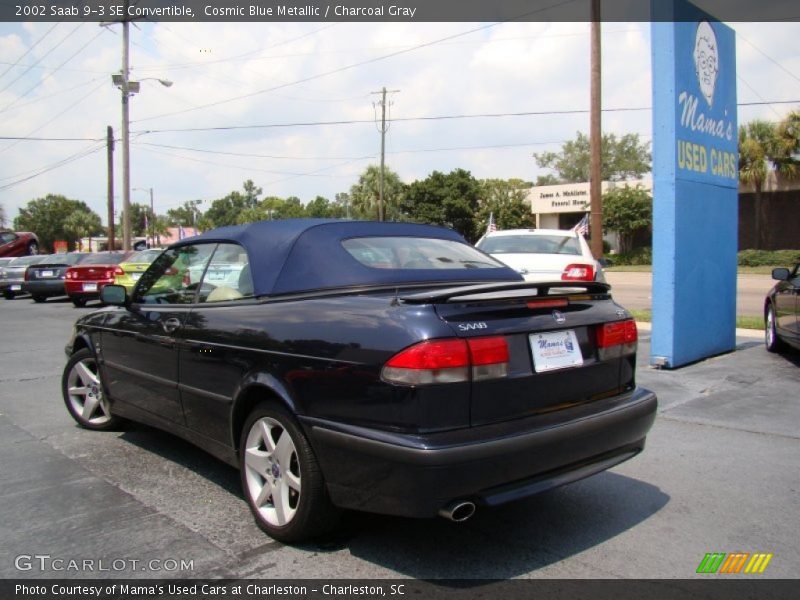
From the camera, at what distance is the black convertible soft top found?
11.6ft

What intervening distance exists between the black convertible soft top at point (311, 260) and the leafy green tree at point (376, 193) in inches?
1992

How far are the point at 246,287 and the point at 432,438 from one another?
1.59m

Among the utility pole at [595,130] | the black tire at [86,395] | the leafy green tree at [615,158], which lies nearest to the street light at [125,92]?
the utility pole at [595,130]

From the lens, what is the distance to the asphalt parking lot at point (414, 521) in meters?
3.02

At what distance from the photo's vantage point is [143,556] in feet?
10.2

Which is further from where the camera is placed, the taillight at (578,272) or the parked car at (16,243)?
the parked car at (16,243)

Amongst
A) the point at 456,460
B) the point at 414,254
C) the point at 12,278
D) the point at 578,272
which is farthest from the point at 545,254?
the point at 12,278

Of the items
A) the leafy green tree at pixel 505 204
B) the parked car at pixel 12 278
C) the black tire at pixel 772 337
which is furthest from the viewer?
the leafy green tree at pixel 505 204

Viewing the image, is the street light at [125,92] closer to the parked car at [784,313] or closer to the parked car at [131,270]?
the parked car at [131,270]

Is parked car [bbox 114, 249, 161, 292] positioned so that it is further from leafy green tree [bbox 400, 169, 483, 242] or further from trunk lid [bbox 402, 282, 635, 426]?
leafy green tree [bbox 400, 169, 483, 242]

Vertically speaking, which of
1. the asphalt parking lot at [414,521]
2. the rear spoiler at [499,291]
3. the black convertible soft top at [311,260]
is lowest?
the asphalt parking lot at [414,521]

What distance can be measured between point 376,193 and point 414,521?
172 ft

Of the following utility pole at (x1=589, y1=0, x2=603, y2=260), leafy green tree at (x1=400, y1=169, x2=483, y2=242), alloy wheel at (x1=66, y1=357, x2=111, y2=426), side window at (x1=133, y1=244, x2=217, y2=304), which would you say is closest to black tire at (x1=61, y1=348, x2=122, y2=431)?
alloy wheel at (x1=66, y1=357, x2=111, y2=426)

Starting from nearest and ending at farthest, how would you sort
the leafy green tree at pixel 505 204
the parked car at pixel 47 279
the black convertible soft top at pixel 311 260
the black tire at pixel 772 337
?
the black convertible soft top at pixel 311 260 → the black tire at pixel 772 337 → the parked car at pixel 47 279 → the leafy green tree at pixel 505 204
